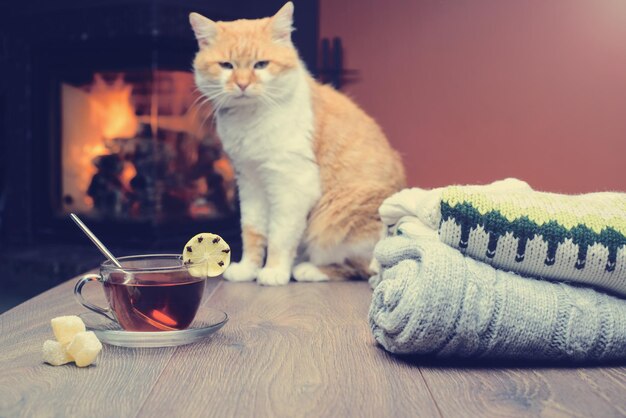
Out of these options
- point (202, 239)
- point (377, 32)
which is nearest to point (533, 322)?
point (202, 239)

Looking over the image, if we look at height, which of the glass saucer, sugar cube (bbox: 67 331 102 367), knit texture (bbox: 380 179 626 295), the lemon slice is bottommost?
the glass saucer

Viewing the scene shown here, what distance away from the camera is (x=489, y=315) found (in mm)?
646

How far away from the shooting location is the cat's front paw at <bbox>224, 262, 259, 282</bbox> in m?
1.32

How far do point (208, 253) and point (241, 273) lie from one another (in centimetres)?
56

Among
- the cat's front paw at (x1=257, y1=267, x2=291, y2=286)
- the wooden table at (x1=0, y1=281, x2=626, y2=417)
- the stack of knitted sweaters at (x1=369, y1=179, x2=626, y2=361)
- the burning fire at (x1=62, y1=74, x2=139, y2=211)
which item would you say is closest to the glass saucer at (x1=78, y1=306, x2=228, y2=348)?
the wooden table at (x1=0, y1=281, x2=626, y2=417)

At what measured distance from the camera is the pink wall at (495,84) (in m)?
1.93

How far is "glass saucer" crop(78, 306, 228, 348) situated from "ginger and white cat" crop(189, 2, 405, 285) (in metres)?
0.52

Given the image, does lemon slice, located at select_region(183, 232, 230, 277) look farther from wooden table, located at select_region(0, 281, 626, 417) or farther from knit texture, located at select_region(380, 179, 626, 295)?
knit texture, located at select_region(380, 179, 626, 295)

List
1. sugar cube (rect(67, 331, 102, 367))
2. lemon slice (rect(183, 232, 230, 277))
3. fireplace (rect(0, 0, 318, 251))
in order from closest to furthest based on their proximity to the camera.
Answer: sugar cube (rect(67, 331, 102, 367)) < lemon slice (rect(183, 232, 230, 277)) < fireplace (rect(0, 0, 318, 251))

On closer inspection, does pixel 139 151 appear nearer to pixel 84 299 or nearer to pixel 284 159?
pixel 284 159

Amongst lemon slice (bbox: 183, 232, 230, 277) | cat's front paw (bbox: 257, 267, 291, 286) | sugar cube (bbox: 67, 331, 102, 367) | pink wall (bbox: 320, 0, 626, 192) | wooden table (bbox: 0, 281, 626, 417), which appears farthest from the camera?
pink wall (bbox: 320, 0, 626, 192)

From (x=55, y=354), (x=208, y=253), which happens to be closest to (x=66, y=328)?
(x=55, y=354)

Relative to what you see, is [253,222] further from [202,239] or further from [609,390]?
[609,390]

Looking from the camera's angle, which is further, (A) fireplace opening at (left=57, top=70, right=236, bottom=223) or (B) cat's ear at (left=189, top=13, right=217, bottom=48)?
(A) fireplace opening at (left=57, top=70, right=236, bottom=223)
